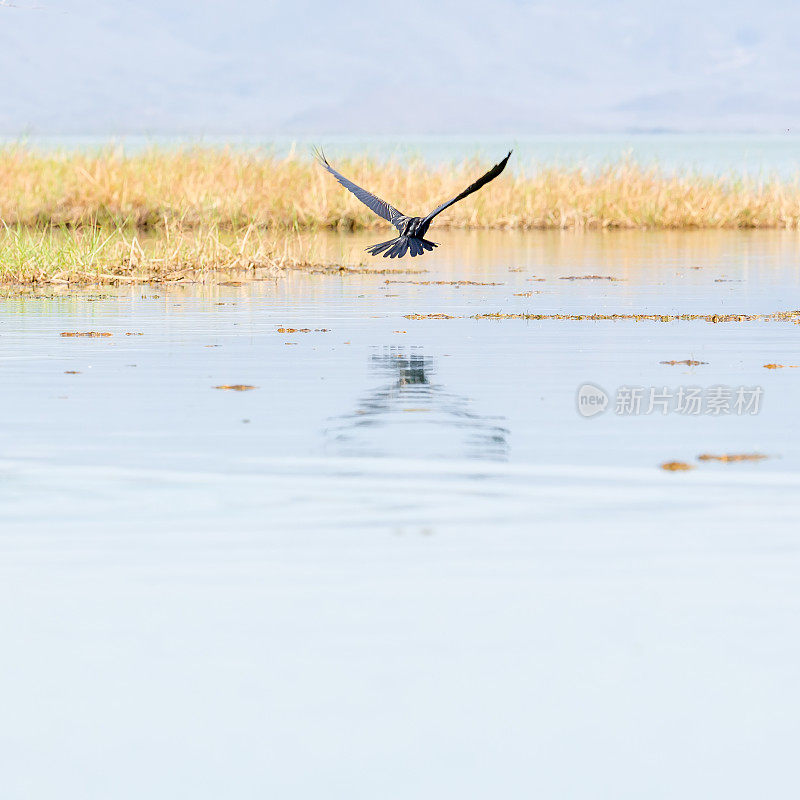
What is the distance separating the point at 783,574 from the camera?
23.9ft

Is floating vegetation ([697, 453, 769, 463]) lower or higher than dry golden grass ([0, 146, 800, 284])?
lower

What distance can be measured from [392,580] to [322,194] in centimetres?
3033

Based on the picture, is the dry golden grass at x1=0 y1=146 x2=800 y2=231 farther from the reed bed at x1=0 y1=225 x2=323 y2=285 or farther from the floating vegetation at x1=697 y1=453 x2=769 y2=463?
the floating vegetation at x1=697 y1=453 x2=769 y2=463

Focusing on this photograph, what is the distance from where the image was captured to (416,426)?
11336mm

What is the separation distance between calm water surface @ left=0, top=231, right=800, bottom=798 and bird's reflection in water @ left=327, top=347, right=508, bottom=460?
0.05 metres

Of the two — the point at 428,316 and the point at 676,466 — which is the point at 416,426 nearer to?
the point at 676,466

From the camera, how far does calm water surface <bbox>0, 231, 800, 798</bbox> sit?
5.27m

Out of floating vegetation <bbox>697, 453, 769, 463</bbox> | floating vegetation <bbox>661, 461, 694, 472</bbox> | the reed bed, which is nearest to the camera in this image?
floating vegetation <bbox>661, 461, 694, 472</bbox>

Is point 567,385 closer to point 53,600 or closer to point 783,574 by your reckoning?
point 783,574

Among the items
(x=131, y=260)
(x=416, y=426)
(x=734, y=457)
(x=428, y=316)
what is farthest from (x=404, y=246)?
(x=131, y=260)

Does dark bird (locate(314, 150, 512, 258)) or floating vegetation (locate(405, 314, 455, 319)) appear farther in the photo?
floating vegetation (locate(405, 314, 455, 319))

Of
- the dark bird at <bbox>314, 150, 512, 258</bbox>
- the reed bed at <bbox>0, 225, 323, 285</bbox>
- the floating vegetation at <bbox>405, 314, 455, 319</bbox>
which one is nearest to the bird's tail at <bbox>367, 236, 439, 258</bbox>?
the dark bird at <bbox>314, 150, 512, 258</bbox>

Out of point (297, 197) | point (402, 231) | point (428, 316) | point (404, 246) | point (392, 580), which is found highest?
point (297, 197)

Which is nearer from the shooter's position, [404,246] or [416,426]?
[416,426]
